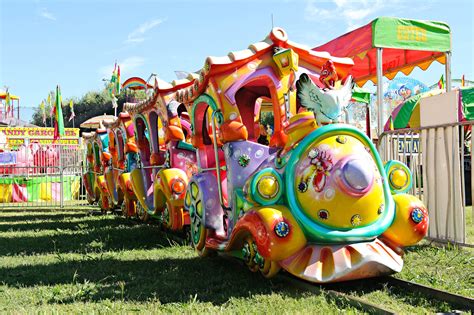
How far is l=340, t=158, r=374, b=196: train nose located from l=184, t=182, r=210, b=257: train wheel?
218 centimetres

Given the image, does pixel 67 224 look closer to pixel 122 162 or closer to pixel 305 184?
pixel 122 162

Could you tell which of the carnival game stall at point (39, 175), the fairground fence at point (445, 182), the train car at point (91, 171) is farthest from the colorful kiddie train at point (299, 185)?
the carnival game stall at point (39, 175)

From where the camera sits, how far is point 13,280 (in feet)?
18.7

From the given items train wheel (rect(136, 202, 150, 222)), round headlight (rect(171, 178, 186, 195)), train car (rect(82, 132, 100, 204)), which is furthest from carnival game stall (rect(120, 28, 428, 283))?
train car (rect(82, 132, 100, 204))

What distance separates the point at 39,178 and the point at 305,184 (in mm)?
17018

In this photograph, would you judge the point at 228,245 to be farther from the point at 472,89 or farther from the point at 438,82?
the point at 438,82

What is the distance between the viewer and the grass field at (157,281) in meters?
4.39

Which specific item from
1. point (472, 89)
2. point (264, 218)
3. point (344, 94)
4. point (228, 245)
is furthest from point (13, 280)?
point (472, 89)

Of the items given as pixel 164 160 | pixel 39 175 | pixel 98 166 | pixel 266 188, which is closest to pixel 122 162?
pixel 164 160

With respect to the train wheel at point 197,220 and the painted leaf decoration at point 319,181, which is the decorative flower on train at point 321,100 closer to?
the painted leaf decoration at point 319,181

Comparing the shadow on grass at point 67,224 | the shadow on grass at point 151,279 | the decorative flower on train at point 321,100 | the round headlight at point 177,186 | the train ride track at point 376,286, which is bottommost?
the shadow on grass at point 67,224

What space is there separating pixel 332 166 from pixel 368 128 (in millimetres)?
8611

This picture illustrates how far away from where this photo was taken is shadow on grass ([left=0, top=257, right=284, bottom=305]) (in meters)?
4.85

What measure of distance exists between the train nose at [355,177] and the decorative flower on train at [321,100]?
0.54 m
